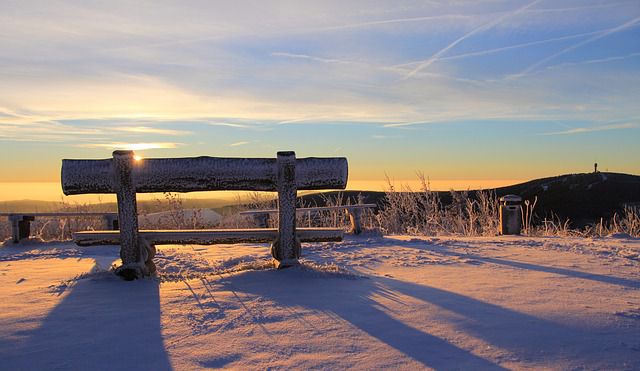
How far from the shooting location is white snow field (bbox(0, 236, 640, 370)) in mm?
2945

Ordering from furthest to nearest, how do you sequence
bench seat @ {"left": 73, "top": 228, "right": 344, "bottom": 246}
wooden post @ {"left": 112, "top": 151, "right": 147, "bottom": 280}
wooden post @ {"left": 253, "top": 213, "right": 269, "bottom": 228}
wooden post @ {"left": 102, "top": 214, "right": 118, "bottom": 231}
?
wooden post @ {"left": 253, "top": 213, "right": 269, "bottom": 228}
wooden post @ {"left": 102, "top": 214, "right": 118, "bottom": 231}
bench seat @ {"left": 73, "top": 228, "right": 344, "bottom": 246}
wooden post @ {"left": 112, "top": 151, "right": 147, "bottom": 280}

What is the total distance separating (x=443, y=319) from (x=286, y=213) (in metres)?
2.19

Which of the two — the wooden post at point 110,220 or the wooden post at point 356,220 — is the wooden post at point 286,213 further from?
the wooden post at point 110,220

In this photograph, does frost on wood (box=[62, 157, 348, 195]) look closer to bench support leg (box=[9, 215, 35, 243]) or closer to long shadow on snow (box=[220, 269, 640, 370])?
long shadow on snow (box=[220, 269, 640, 370])

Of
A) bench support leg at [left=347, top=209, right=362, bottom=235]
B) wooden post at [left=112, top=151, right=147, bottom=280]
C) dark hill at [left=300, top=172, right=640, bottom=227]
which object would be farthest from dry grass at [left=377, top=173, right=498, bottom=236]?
dark hill at [left=300, top=172, right=640, bottom=227]

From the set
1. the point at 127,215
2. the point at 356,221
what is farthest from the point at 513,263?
the point at 127,215

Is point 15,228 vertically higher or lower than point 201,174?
lower

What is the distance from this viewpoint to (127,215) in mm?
5168

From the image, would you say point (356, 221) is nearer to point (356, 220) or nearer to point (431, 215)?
point (356, 220)

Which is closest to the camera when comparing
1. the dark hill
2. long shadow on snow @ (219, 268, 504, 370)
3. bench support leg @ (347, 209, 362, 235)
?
long shadow on snow @ (219, 268, 504, 370)

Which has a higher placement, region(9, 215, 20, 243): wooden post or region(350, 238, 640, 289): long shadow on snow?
region(9, 215, 20, 243): wooden post

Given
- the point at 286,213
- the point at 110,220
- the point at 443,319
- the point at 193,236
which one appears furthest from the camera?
the point at 110,220

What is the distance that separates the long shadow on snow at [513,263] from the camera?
4953mm

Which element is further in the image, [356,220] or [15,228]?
[356,220]
